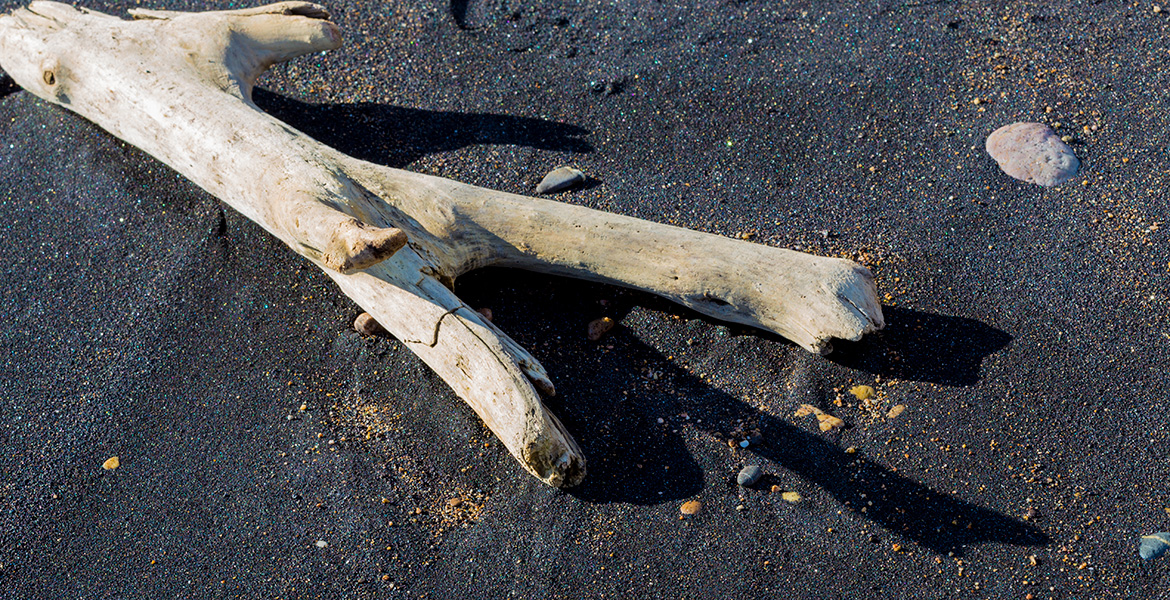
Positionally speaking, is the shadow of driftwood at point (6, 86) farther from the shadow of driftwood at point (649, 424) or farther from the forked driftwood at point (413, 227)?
the shadow of driftwood at point (649, 424)

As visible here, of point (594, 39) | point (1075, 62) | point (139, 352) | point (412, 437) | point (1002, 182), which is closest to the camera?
point (412, 437)

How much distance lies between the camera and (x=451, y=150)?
3.93 meters

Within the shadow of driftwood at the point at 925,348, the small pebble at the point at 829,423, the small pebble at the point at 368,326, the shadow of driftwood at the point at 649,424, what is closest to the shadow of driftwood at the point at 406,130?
the shadow of driftwood at the point at 649,424

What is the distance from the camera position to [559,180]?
12.3 ft

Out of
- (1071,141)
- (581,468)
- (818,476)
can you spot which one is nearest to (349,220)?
(581,468)

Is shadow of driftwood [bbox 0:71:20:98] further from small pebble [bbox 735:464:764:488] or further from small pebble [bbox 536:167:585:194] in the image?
small pebble [bbox 735:464:764:488]

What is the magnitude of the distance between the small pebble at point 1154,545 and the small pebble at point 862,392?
930 millimetres

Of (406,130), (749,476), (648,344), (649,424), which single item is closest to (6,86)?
(406,130)

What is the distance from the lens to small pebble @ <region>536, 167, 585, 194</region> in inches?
148

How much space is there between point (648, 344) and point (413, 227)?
99cm

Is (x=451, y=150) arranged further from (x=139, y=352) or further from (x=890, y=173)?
(x=890, y=173)

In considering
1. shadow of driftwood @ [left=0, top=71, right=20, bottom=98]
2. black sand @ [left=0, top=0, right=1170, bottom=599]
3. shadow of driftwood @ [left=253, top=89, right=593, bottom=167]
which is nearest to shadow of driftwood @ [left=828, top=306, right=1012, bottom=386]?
black sand @ [left=0, top=0, right=1170, bottom=599]

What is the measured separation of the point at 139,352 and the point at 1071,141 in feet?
13.1

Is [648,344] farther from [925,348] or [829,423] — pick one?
[925,348]
